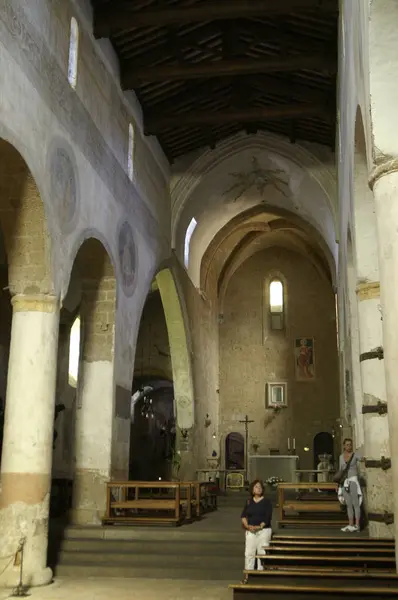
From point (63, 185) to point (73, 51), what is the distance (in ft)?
8.69

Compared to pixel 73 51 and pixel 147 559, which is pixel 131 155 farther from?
pixel 147 559

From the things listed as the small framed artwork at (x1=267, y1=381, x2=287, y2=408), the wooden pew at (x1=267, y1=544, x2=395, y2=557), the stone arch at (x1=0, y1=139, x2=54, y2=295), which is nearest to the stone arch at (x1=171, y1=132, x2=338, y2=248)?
the stone arch at (x1=0, y1=139, x2=54, y2=295)

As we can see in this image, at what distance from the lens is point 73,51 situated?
11.7 m

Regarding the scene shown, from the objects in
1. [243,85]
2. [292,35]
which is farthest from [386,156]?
[243,85]

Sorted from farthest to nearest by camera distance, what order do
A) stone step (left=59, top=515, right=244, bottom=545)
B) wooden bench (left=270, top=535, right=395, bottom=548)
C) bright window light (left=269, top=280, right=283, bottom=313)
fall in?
bright window light (left=269, top=280, right=283, bottom=313) < stone step (left=59, top=515, right=244, bottom=545) < wooden bench (left=270, top=535, right=395, bottom=548)

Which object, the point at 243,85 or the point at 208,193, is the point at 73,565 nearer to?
the point at 243,85

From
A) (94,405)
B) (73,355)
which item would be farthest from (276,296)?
(94,405)

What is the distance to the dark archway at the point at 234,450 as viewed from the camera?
82.8 feet

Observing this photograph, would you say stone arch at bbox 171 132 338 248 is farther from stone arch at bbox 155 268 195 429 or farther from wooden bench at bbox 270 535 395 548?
wooden bench at bbox 270 535 395 548

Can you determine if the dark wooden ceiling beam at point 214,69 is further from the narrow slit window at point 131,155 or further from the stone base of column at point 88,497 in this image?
the stone base of column at point 88,497

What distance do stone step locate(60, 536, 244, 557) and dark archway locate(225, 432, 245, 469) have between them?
14.7m

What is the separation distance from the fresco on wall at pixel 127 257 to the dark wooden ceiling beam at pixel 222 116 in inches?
125

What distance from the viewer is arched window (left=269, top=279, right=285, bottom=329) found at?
88.0ft

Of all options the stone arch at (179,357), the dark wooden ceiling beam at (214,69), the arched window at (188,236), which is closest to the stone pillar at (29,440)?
the dark wooden ceiling beam at (214,69)
